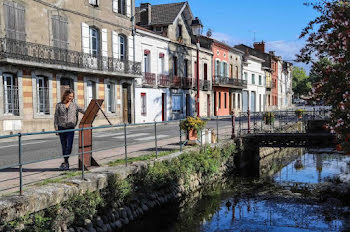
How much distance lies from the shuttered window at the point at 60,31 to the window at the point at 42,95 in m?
2.05

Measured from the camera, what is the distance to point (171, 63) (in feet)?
95.5

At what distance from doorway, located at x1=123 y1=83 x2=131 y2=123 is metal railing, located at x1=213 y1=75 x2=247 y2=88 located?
538 inches

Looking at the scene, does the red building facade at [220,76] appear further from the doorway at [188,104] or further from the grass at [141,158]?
the grass at [141,158]

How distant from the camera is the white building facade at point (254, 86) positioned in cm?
4503

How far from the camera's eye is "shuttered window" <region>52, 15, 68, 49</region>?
18.8 metres

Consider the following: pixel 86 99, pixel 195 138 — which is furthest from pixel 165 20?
pixel 195 138

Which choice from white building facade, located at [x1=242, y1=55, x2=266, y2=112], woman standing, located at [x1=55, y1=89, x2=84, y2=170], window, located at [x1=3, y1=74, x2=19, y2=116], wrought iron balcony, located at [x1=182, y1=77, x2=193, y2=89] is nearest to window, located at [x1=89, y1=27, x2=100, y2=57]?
window, located at [x1=3, y1=74, x2=19, y2=116]

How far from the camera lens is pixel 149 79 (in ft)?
85.5

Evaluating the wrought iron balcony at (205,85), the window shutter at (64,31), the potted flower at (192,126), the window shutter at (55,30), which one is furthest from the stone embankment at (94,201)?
the wrought iron balcony at (205,85)

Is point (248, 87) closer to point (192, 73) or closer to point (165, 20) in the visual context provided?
point (192, 73)

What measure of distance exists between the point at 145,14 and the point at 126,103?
30.3 feet

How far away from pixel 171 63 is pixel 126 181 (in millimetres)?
22114

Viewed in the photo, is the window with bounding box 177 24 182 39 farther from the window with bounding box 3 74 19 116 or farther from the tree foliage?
the tree foliage

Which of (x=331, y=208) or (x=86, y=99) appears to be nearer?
(x=331, y=208)
